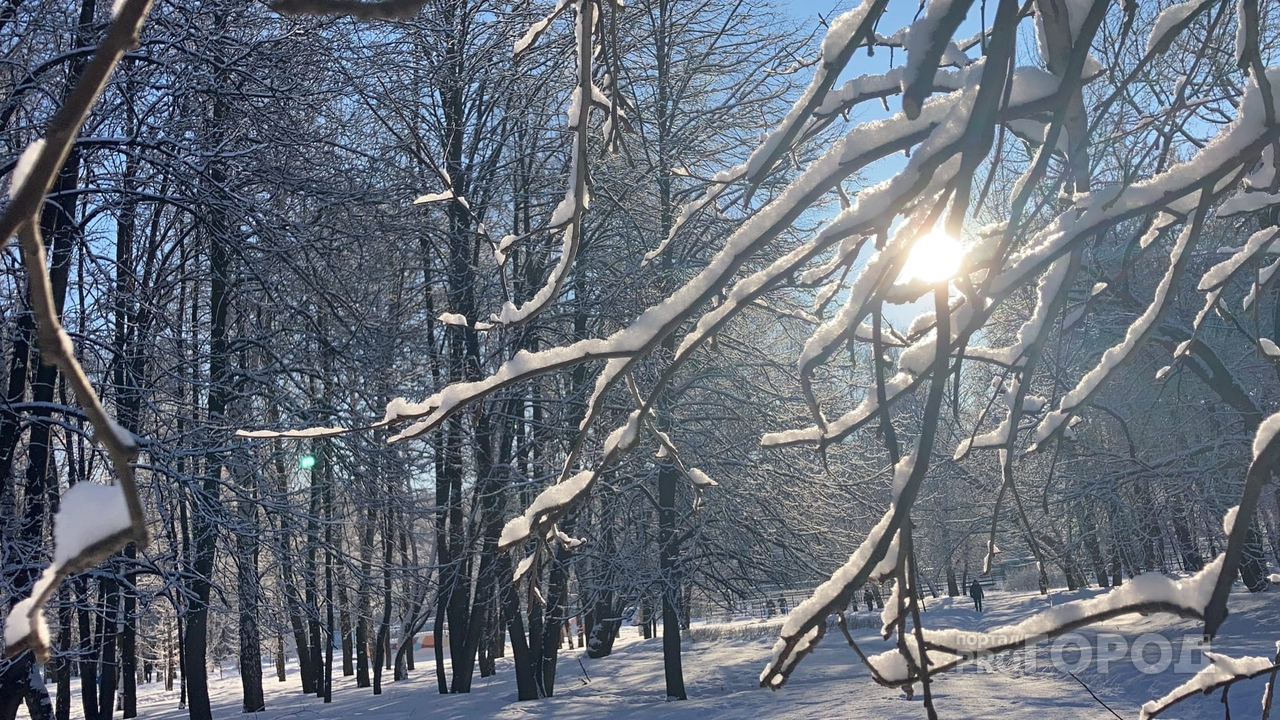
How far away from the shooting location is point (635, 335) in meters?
1.24

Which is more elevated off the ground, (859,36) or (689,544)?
(859,36)

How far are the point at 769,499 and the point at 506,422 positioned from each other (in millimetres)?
3641

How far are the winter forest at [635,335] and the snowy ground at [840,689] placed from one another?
11 cm

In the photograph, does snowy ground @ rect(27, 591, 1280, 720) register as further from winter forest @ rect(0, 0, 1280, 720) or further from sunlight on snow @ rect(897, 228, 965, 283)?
sunlight on snow @ rect(897, 228, 965, 283)

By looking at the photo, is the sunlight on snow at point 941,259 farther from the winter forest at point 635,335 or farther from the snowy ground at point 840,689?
the snowy ground at point 840,689

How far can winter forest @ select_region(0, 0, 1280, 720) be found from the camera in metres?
1.29

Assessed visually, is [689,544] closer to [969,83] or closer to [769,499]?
[769,499]

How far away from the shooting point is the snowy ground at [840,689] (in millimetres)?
9023

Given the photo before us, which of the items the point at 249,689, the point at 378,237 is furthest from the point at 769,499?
the point at 249,689

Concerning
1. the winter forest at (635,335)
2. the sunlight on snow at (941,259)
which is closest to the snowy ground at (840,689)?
the winter forest at (635,335)

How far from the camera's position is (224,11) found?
26.8 ft

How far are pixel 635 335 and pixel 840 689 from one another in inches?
430

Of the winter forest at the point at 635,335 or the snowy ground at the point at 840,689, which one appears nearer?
the winter forest at the point at 635,335

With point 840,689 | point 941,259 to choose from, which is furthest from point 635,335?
point 840,689
